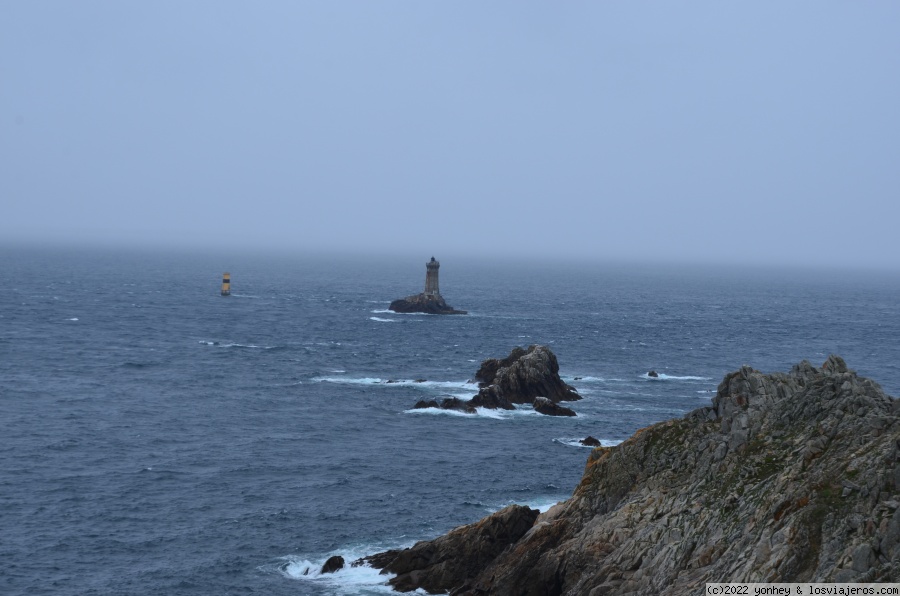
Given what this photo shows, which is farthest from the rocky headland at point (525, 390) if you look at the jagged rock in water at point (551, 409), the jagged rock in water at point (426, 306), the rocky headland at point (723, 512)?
the jagged rock in water at point (426, 306)

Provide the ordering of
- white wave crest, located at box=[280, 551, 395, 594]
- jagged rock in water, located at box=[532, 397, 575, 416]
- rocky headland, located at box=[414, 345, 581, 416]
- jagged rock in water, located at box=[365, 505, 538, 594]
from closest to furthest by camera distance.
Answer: jagged rock in water, located at box=[365, 505, 538, 594] → white wave crest, located at box=[280, 551, 395, 594] → jagged rock in water, located at box=[532, 397, 575, 416] → rocky headland, located at box=[414, 345, 581, 416]

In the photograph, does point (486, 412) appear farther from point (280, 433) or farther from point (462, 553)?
point (462, 553)

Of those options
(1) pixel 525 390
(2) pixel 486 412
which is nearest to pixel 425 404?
(2) pixel 486 412

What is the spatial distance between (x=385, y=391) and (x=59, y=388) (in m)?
29.6

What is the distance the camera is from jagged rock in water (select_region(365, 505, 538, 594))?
43.0 meters

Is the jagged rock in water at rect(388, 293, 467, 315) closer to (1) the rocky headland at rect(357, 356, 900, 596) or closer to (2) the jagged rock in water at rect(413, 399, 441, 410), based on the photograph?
(2) the jagged rock in water at rect(413, 399, 441, 410)

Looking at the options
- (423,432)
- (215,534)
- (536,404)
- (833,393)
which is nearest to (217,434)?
(423,432)

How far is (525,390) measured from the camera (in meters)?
87.1

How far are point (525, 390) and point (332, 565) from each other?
140 ft

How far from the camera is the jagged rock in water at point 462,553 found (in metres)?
43.0

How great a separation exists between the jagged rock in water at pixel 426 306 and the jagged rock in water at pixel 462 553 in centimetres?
12109

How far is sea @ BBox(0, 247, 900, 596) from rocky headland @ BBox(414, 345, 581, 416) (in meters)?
1.58

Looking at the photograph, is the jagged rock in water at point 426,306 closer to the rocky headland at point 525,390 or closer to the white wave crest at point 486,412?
the rocky headland at point 525,390

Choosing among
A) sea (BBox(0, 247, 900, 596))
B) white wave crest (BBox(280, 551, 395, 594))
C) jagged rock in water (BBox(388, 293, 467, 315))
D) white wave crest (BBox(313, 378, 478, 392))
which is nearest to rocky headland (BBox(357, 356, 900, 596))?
white wave crest (BBox(280, 551, 395, 594))
